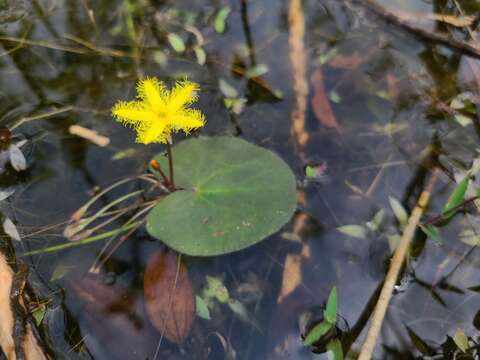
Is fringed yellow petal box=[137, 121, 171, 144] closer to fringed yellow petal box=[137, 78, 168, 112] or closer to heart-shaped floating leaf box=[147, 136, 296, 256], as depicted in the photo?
fringed yellow petal box=[137, 78, 168, 112]

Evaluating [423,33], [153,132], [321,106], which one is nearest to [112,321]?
[153,132]

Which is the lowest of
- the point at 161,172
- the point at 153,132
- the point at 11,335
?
the point at 11,335

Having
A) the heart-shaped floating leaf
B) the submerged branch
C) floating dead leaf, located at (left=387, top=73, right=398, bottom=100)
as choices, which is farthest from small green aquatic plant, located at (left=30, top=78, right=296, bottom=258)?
the submerged branch

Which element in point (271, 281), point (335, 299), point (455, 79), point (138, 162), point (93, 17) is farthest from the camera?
point (93, 17)

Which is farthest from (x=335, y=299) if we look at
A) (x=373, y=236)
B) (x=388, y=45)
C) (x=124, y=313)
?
(x=388, y=45)

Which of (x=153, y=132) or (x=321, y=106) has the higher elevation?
(x=153, y=132)

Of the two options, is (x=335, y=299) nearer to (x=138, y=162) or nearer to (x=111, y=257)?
(x=111, y=257)

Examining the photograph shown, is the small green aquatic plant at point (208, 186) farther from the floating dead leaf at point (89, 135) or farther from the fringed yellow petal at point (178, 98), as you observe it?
the floating dead leaf at point (89, 135)

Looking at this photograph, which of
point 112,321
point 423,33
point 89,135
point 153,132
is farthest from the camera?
point 423,33

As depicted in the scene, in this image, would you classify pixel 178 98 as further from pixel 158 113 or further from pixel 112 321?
pixel 112 321
